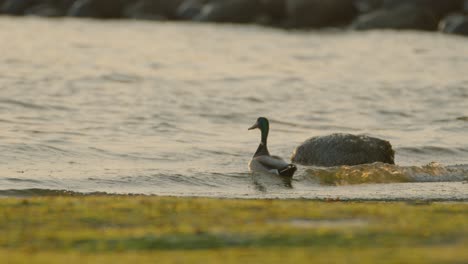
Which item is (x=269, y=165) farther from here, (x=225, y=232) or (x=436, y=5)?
(x=436, y=5)

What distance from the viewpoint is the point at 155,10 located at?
188 feet

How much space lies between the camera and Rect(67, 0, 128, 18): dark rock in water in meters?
57.4

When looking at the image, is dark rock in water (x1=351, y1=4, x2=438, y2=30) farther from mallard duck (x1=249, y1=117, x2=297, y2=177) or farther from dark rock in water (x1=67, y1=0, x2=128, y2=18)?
mallard duck (x1=249, y1=117, x2=297, y2=177)

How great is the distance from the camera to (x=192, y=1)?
56812 mm

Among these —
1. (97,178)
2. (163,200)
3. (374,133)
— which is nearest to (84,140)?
(97,178)

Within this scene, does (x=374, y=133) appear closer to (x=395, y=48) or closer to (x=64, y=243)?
(x=64, y=243)

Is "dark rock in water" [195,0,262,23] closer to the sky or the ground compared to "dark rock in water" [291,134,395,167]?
closer to the ground

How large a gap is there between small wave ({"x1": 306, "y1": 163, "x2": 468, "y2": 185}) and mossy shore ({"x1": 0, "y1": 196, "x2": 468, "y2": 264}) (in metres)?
5.51

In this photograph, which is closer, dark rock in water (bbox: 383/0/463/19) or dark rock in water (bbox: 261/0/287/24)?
dark rock in water (bbox: 383/0/463/19)

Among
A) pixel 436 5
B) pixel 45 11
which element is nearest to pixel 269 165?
pixel 436 5

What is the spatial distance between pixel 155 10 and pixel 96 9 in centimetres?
280

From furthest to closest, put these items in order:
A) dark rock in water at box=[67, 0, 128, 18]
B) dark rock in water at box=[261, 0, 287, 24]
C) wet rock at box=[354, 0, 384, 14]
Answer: dark rock in water at box=[67, 0, 128, 18] < dark rock in water at box=[261, 0, 287, 24] < wet rock at box=[354, 0, 384, 14]

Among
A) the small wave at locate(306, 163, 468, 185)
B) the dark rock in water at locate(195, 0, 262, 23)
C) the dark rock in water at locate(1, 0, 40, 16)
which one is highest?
the small wave at locate(306, 163, 468, 185)

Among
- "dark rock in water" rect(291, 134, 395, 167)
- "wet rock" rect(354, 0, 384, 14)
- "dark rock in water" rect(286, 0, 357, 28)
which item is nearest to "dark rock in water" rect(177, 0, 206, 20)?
"dark rock in water" rect(286, 0, 357, 28)
